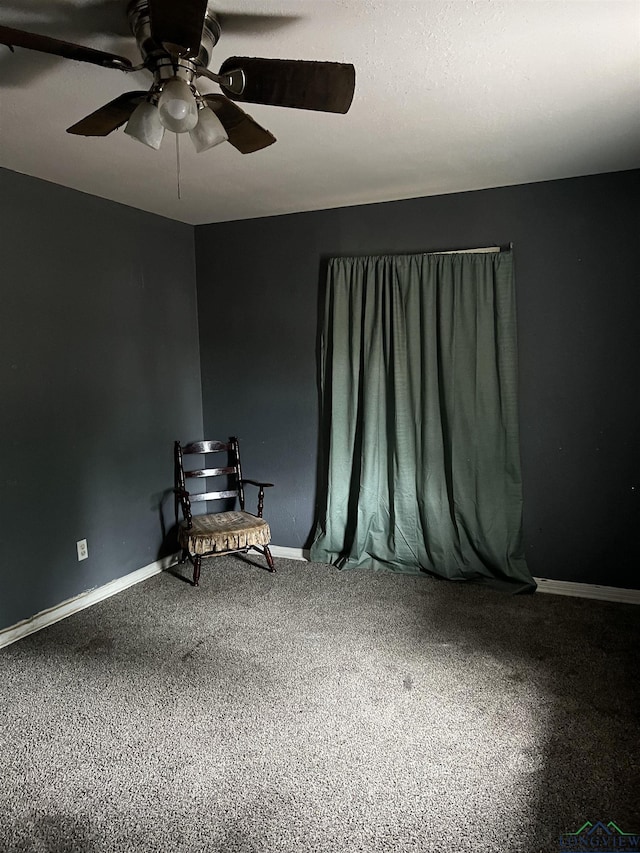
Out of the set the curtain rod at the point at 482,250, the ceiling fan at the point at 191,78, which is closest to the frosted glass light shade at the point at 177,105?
the ceiling fan at the point at 191,78

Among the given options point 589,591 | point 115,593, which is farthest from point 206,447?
point 589,591

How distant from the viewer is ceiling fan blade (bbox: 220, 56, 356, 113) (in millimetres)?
1677

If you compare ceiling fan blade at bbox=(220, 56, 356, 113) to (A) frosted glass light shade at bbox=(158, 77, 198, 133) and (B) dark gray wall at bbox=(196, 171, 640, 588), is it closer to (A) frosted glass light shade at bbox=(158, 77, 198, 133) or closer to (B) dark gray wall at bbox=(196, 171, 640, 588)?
(A) frosted glass light shade at bbox=(158, 77, 198, 133)

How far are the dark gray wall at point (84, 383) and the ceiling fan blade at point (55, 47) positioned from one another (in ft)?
6.00

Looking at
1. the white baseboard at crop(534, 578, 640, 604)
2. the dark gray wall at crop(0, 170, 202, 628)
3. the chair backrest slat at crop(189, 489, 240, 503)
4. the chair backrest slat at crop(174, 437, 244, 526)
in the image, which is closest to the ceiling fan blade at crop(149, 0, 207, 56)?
the dark gray wall at crop(0, 170, 202, 628)

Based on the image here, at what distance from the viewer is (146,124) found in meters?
1.84

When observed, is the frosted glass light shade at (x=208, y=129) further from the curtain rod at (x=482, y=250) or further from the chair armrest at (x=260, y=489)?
the chair armrest at (x=260, y=489)

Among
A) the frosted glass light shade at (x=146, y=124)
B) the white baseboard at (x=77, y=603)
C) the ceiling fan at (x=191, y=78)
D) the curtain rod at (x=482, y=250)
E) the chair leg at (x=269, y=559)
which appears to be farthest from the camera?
the chair leg at (x=269, y=559)

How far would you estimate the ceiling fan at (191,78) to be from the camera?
1564 mm

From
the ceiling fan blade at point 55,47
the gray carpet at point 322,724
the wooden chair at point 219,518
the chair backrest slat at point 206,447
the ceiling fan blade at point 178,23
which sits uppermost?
the ceiling fan blade at point 178,23

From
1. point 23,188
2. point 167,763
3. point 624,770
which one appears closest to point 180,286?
point 23,188

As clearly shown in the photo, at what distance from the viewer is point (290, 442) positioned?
441 centimetres

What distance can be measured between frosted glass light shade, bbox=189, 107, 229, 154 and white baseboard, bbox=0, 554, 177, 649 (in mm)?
2653

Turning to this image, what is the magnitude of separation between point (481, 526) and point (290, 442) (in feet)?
4.77
